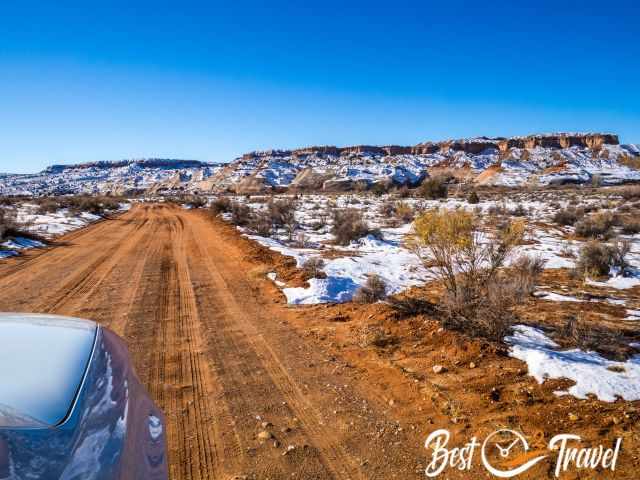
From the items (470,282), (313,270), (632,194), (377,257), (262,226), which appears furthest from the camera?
(632,194)

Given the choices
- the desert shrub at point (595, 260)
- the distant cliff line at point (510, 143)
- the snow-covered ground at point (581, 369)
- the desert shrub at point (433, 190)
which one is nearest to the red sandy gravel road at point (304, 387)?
the snow-covered ground at point (581, 369)

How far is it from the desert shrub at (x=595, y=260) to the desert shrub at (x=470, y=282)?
549 centimetres

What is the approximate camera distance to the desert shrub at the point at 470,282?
19.6 feet

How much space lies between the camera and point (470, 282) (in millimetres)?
7156

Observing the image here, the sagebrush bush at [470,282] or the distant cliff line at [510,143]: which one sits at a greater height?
the distant cliff line at [510,143]

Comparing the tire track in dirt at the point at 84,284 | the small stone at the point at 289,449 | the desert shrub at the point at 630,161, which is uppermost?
the desert shrub at the point at 630,161

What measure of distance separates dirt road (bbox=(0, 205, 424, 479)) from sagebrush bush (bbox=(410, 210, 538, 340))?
2.21 meters

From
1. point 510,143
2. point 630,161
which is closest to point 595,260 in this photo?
point 630,161

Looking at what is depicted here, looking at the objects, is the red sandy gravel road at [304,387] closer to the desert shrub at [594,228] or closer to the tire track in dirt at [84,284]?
the tire track in dirt at [84,284]

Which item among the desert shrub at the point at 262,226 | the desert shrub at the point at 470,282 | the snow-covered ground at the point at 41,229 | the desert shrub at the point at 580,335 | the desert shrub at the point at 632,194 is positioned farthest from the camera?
the desert shrub at the point at 632,194

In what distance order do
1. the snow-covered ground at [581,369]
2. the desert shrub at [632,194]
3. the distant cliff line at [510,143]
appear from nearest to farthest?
the snow-covered ground at [581,369]
the desert shrub at [632,194]
the distant cliff line at [510,143]

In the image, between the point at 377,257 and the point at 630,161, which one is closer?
the point at 377,257

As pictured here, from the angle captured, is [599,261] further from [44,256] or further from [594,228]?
[44,256]

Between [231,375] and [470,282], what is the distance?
4.50 metres
